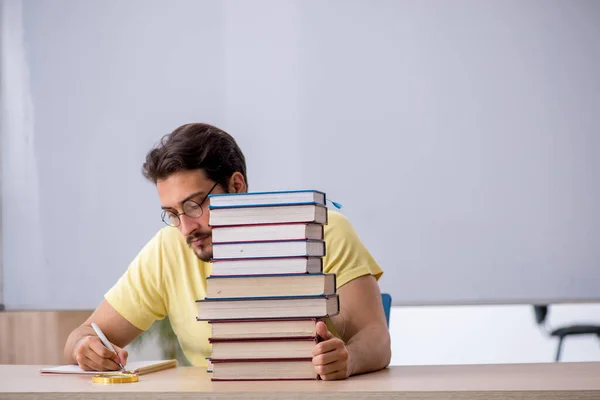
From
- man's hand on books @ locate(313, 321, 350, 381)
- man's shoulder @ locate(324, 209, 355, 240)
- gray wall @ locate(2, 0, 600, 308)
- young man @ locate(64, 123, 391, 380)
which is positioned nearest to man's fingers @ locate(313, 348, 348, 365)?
man's hand on books @ locate(313, 321, 350, 381)

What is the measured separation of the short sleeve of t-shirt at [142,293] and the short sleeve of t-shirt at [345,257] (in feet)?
1.45

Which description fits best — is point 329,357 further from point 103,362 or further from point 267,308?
point 103,362

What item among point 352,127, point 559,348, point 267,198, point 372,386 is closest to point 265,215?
point 267,198

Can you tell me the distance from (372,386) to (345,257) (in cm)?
58

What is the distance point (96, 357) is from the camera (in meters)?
1.77

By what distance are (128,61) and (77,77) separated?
0.76ft

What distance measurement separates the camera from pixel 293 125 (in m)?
3.46

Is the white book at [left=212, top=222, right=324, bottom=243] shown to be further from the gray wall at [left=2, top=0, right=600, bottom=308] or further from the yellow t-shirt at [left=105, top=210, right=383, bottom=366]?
the gray wall at [left=2, top=0, right=600, bottom=308]

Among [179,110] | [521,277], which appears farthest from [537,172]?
[179,110]

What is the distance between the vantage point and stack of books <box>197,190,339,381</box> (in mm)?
1479

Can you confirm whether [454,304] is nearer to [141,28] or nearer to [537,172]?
[537,172]

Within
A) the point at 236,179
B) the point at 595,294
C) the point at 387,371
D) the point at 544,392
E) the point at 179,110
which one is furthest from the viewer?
the point at 179,110

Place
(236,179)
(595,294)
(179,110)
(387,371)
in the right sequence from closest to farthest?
Answer: (387,371), (236,179), (595,294), (179,110)

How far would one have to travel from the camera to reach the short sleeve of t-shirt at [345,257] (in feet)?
6.24
